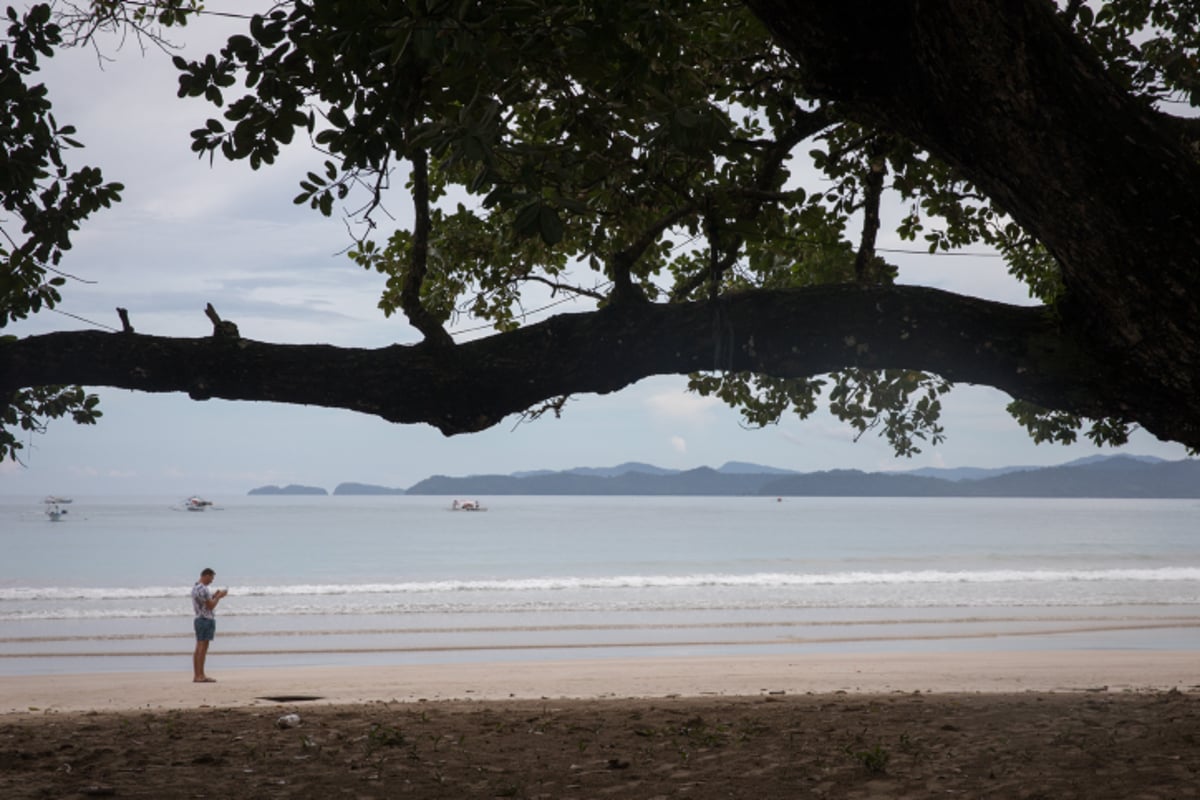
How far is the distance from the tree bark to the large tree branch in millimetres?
Answer: 1182

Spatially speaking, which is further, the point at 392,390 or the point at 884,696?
the point at 884,696

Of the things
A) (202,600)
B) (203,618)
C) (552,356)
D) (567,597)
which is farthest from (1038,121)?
(567,597)

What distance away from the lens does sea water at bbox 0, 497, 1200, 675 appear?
64.1ft

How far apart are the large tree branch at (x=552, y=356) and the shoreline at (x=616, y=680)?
6.82 m

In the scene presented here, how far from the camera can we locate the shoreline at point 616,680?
1326 centimetres

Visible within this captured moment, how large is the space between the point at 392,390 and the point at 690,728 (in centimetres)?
372

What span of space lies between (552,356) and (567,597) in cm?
2346

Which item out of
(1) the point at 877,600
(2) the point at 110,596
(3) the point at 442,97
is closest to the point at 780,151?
(3) the point at 442,97

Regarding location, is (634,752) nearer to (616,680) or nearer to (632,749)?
(632,749)

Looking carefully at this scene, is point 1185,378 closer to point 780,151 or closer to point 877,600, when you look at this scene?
point 780,151

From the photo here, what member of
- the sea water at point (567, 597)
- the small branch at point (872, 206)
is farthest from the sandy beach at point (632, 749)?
the sea water at point (567, 597)

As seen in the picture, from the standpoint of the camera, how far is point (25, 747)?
754 centimetres

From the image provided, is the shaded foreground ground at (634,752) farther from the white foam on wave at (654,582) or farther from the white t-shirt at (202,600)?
the white foam on wave at (654,582)

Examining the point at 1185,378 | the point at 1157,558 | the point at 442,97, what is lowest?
the point at 1157,558
